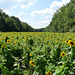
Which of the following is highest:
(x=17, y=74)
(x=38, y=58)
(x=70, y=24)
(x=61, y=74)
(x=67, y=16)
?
(x=67, y=16)

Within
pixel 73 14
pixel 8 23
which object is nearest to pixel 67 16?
pixel 73 14

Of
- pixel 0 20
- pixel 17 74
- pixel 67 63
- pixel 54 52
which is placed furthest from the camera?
Result: pixel 0 20

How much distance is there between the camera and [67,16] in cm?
3575

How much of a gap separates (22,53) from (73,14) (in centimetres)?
3294

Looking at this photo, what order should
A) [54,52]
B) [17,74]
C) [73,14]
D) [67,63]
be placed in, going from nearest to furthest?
[67,63], [17,74], [54,52], [73,14]

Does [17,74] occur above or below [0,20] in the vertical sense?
below

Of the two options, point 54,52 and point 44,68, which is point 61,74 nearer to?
point 44,68

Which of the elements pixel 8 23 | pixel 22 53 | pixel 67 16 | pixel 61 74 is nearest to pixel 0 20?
pixel 8 23

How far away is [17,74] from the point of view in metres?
3.12

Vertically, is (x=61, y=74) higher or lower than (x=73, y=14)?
lower

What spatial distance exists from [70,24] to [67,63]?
1328 inches

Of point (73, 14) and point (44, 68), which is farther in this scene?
point (73, 14)

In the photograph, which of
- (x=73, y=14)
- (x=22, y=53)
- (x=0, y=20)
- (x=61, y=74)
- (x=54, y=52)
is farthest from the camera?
(x=0, y=20)

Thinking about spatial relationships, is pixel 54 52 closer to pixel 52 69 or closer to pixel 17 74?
pixel 52 69
